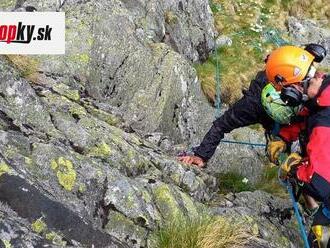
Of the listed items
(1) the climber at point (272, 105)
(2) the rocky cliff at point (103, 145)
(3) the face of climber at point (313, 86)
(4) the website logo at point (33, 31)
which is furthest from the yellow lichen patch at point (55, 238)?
(4) the website logo at point (33, 31)

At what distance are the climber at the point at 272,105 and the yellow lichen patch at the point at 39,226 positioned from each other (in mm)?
3974

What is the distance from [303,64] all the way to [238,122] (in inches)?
80.8

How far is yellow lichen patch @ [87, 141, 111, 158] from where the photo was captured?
26.1ft

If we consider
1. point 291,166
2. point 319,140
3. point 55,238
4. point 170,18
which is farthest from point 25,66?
point 170,18

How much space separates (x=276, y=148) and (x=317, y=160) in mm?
3073

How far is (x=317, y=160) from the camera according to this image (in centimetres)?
666

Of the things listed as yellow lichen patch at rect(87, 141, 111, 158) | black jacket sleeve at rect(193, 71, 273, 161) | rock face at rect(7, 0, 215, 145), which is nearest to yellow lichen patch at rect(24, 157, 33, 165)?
yellow lichen patch at rect(87, 141, 111, 158)

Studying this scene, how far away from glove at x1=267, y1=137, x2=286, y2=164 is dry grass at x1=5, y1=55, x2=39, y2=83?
4.61m

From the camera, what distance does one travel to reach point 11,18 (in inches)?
449

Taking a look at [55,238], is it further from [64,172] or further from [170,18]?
[170,18]

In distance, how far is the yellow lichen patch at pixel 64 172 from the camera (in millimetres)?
6777

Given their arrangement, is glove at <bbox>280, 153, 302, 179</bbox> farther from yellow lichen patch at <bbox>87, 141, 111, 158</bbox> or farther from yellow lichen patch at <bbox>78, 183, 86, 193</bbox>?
yellow lichen patch at <bbox>78, 183, 86, 193</bbox>

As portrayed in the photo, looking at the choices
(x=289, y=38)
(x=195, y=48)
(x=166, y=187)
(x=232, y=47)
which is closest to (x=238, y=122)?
(x=166, y=187)

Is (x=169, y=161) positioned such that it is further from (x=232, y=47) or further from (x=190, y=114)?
(x=232, y=47)
